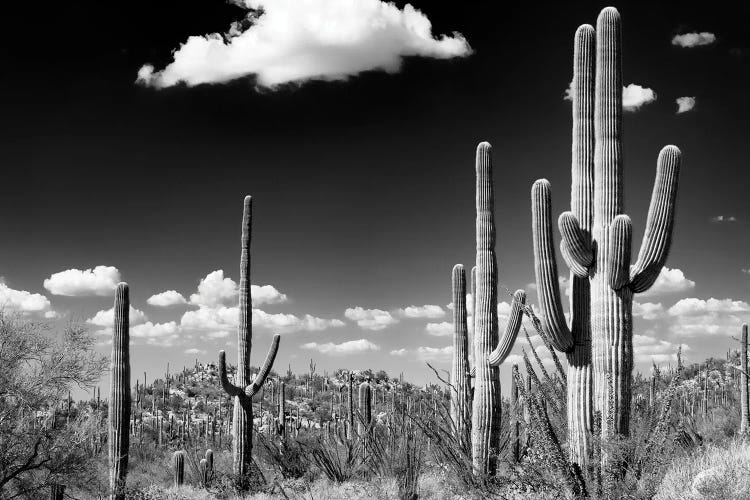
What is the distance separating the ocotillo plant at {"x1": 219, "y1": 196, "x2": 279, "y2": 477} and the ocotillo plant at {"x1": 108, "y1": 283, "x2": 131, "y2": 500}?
2320 millimetres

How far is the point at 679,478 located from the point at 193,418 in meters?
36.3

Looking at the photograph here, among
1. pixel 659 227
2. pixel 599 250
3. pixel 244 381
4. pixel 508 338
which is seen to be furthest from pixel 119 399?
pixel 659 227

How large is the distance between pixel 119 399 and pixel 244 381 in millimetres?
3211

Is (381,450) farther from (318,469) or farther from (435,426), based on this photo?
(318,469)

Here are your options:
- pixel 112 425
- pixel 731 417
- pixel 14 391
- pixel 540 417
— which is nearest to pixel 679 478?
pixel 540 417

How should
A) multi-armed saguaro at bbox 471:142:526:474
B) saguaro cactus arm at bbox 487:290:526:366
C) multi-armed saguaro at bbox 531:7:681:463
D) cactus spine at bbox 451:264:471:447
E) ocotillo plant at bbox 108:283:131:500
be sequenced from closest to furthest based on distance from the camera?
multi-armed saguaro at bbox 531:7:681:463 → saguaro cactus arm at bbox 487:290:526:366 → multi-armed saguaro at bbox 471:142:526:474 → cactus spine at bbox 451:264:471:447 → ocotillo plant at bbox 108:283:131:500

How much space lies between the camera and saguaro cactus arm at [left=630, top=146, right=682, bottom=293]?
8.71m

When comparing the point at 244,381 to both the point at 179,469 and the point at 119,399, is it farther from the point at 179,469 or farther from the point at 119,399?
the point at 179,469

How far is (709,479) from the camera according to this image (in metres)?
8.41

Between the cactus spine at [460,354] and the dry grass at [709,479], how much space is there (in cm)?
477

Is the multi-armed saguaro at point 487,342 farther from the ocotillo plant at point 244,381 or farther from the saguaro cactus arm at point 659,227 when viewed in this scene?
the ocotillo plant at point 244,381

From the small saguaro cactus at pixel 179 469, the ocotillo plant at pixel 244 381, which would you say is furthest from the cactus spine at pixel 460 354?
the small saguaro cactus at pixel 179 469

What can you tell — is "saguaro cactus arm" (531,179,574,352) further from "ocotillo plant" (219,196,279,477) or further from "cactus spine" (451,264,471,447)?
"ocotillo plant" (219,196,279,477)

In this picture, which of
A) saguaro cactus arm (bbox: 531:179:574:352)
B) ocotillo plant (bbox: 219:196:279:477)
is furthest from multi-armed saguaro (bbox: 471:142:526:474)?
ocotillo plant (bbox: 219:196:279:477)
